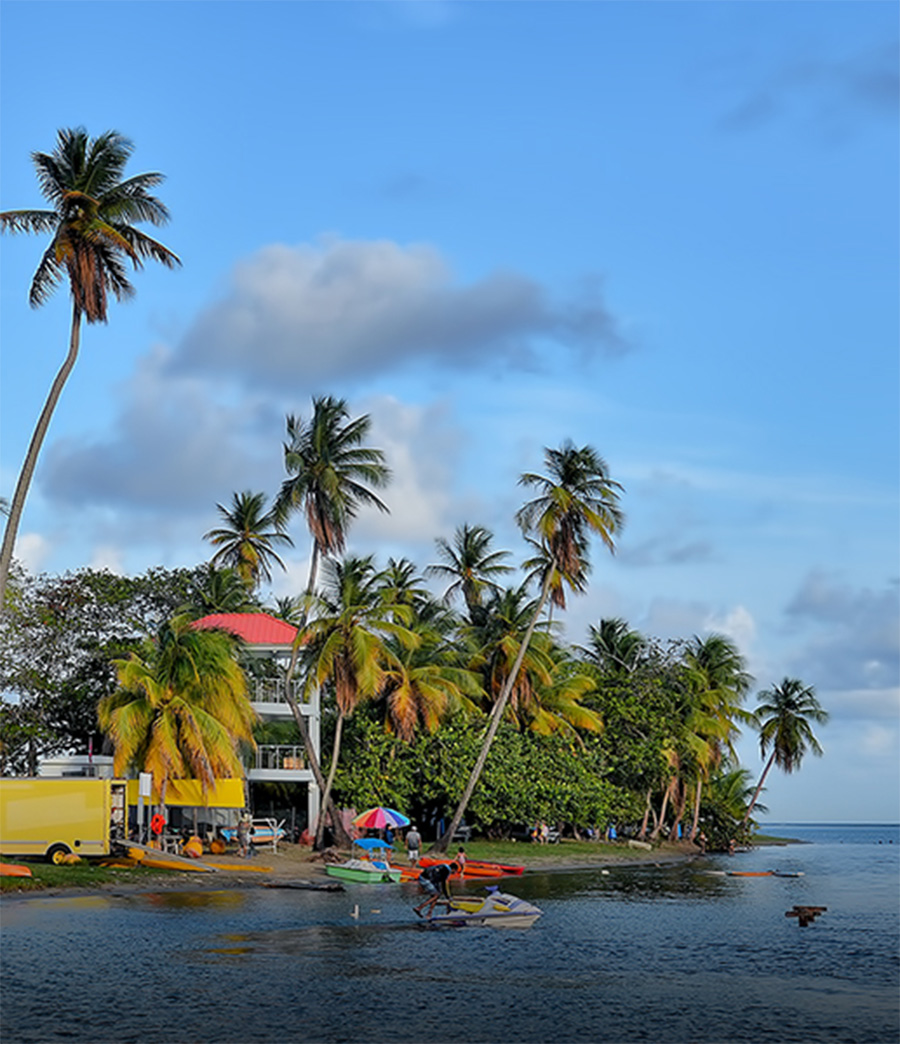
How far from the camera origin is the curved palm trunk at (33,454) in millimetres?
39906

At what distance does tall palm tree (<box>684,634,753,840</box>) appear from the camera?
87.0 metres

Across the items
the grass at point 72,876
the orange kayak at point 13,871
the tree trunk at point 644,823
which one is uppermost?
the orange kayak at point 13,871

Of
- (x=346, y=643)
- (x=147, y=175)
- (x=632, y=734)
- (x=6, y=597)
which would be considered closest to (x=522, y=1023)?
(x=147, y=175)

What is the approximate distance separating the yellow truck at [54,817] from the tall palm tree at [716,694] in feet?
162

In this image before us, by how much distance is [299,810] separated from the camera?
2756 inches

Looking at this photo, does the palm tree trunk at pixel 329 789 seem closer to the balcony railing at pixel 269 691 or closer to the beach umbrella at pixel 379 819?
the balcony railing at pixel 269 691

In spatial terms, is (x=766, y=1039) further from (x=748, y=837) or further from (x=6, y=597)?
(x=748, y=837)

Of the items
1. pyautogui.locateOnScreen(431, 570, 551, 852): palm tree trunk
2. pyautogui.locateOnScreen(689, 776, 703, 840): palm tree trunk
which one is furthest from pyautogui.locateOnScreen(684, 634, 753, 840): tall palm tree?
pyautogui.locateOnScreen(431, 570, 551, 852): palm tree trunk

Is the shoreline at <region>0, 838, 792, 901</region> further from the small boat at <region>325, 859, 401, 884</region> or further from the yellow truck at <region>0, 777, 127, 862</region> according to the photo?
the yellow truck at <region>0, 777, 127, 862</region>

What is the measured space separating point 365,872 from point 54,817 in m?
11.2

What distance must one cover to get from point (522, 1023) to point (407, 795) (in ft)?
146

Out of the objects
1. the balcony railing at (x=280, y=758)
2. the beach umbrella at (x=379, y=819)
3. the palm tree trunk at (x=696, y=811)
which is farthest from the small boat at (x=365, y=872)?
the palm tree trunk at (x=696, y=811)

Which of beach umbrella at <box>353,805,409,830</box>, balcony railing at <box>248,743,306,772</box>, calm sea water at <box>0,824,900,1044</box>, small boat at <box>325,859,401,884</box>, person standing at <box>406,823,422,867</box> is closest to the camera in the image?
calm sea water at <box>0,824,900,1044</box>

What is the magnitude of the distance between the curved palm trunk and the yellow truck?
23.7ft
